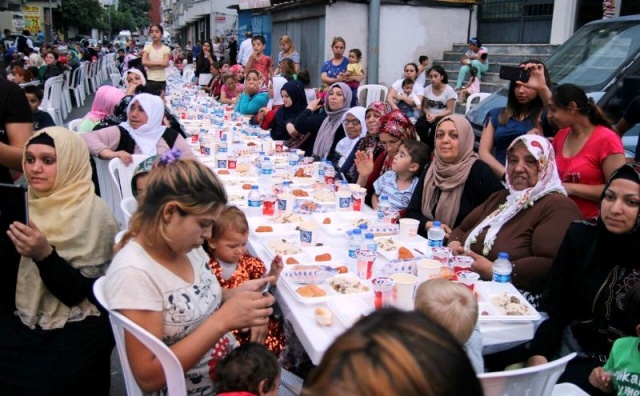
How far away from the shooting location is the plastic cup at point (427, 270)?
247 centimetres

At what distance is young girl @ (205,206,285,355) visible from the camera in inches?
100

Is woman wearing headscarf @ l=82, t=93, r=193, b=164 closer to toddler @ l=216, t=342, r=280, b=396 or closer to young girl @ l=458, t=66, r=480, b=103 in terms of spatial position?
toddler @ l=216, t=342, r=280, b=396

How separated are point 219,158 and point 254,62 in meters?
Result: 5.88

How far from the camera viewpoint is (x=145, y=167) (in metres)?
3.39

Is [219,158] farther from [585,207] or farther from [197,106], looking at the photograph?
[197,106]

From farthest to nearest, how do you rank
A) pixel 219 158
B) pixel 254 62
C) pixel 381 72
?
pixel 381 72
pixel 254 62
pixel 219 158

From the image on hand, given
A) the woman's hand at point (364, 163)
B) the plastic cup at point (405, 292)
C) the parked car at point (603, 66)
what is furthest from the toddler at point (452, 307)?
the parked car at point (603, 66)

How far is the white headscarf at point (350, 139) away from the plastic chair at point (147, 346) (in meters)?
3.51

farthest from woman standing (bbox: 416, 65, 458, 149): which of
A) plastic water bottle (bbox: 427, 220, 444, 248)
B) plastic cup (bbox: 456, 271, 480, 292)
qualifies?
plastic cup (bbox: 456, 271, 480, 292)

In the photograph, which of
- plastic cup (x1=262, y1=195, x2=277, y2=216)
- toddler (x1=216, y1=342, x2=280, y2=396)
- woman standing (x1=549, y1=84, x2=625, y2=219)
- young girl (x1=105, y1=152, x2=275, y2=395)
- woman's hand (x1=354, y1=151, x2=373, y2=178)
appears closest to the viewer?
young girl (x1=105, y1=152, x2=275, y2=395)

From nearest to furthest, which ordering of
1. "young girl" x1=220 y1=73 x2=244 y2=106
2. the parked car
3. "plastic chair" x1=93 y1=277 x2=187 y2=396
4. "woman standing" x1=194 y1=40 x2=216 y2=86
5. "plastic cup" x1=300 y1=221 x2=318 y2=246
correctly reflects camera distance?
"plastic chair" x1=93 y1=277 x2=187 y2=396
"plastic cup" x1=300 y1=221 x2=318 y2=246
the parked car
"young girl" x1=220 y1=73 x2=244 y2=106
"woman standing" x1=194 y1=40 x2=216 y2=86

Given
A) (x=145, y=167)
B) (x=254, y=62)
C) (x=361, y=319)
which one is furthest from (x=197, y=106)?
(x=361, y=319)

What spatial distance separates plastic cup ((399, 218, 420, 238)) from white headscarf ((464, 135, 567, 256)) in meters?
0.33

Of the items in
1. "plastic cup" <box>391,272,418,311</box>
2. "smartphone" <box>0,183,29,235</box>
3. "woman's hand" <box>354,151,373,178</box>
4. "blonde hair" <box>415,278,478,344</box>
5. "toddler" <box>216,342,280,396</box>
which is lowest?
"toddler" <box>216,342,280,396</box>
